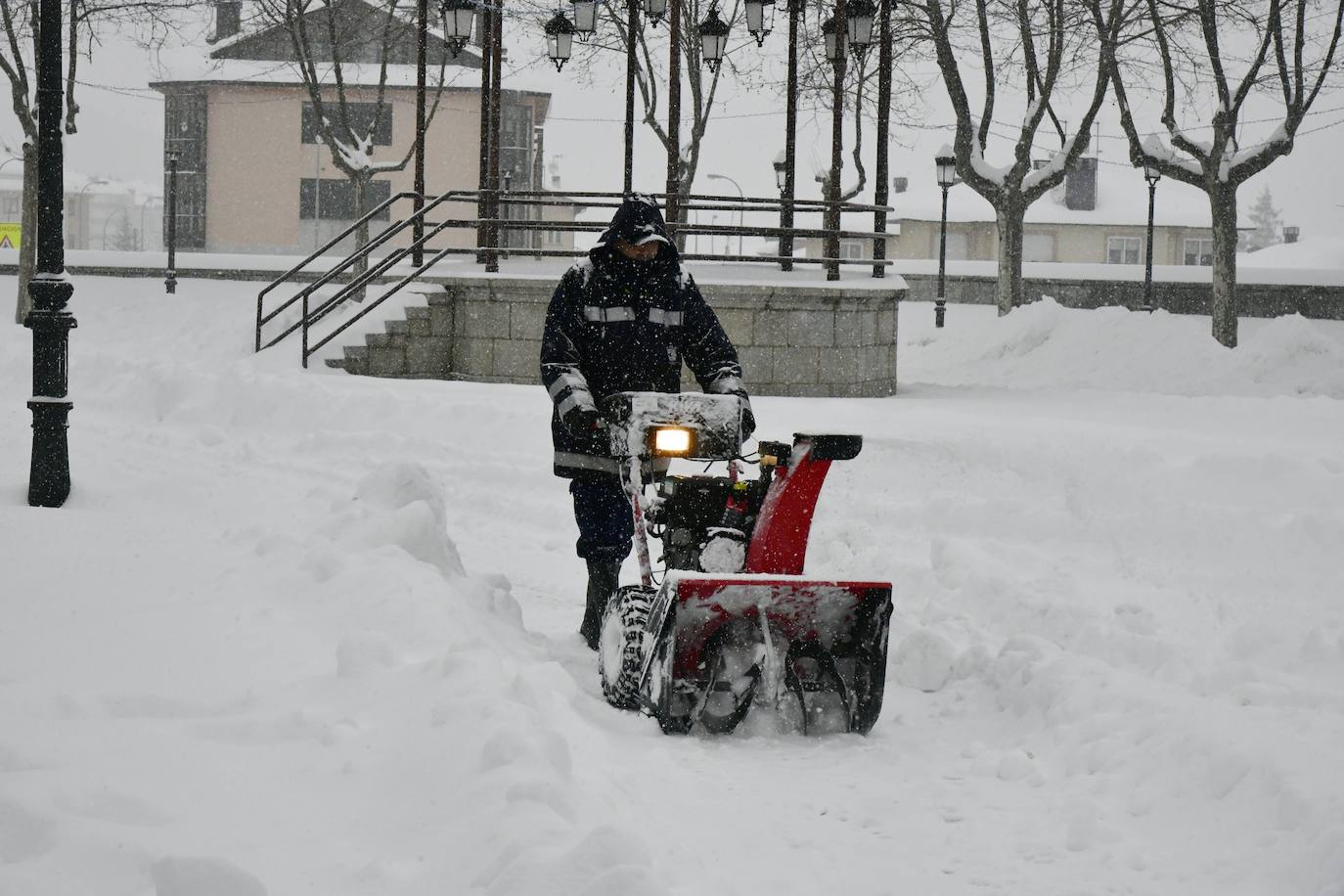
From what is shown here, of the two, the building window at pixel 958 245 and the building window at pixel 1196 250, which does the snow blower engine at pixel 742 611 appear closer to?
the building window at pixel 958 245

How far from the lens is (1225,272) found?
950 inches

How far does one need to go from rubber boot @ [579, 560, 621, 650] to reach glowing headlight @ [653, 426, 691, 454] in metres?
1.11

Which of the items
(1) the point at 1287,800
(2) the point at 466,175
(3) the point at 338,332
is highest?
(2) the point at 466,175

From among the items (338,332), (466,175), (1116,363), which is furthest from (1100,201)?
(338,332)

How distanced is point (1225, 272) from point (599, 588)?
2041cm

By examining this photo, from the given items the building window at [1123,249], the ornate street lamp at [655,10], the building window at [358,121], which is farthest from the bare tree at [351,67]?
the building window at [1123,249]

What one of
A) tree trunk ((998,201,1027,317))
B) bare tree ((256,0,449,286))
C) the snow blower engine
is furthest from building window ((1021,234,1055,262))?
the snow blower engine

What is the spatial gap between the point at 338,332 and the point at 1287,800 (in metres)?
13.3

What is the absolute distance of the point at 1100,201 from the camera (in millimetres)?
66188

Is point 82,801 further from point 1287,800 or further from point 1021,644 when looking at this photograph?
point 1021,644

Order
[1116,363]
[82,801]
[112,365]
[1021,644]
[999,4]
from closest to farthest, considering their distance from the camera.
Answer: [82,801] → [1021,644] → [112,365] → [1116,363] → [999,4]

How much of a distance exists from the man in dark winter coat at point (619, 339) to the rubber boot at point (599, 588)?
0.05m

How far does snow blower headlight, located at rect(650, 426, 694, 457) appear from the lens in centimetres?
513

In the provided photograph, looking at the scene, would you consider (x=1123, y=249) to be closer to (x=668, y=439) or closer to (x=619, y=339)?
(x=619, y=339)
